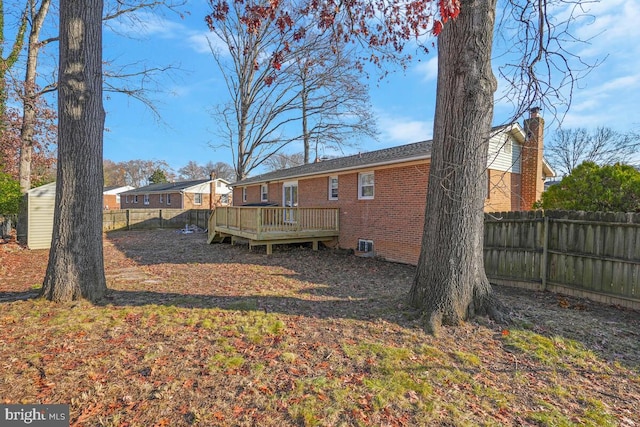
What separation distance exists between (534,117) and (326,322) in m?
10.1

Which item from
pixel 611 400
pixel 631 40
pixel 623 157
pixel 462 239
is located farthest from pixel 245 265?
pixel 623 157

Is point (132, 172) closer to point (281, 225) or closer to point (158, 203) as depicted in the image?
point (158, 203)

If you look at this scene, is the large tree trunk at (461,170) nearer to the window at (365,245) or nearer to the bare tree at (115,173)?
the window at (365,245)

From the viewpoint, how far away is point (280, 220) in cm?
1218

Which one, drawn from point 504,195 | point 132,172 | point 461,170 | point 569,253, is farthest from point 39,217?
point 132,172

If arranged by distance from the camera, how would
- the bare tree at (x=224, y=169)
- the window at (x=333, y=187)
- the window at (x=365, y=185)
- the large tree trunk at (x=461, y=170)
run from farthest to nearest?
the bare tree at (x=224, y=169) < the window at (x=333, y=187) < the window at (x=365, y=185) < the large tree trunk at (x=461, y=170)

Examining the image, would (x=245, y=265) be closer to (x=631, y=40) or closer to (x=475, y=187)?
(x=475, y=187)

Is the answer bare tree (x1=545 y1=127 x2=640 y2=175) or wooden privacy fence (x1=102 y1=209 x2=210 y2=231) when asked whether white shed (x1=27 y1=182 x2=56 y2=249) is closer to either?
wooden privacy fence (x1=102 y1=209 x2=210 y2=231)

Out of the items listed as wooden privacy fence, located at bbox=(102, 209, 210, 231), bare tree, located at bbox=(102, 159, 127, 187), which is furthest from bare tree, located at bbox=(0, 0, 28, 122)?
bare tree, located at bbox=(102, 159, 127, 187)

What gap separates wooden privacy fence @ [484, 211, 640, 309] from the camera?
19.4 feet

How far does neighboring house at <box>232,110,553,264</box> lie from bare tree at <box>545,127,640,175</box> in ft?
60.4

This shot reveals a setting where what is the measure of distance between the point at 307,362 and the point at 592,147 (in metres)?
38.0

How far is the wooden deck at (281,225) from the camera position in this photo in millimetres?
11492

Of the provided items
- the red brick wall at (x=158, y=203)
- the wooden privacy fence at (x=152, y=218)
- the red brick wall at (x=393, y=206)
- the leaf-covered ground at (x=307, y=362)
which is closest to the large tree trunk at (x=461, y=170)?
the leaf-covered ground at (x=307, y=362)
